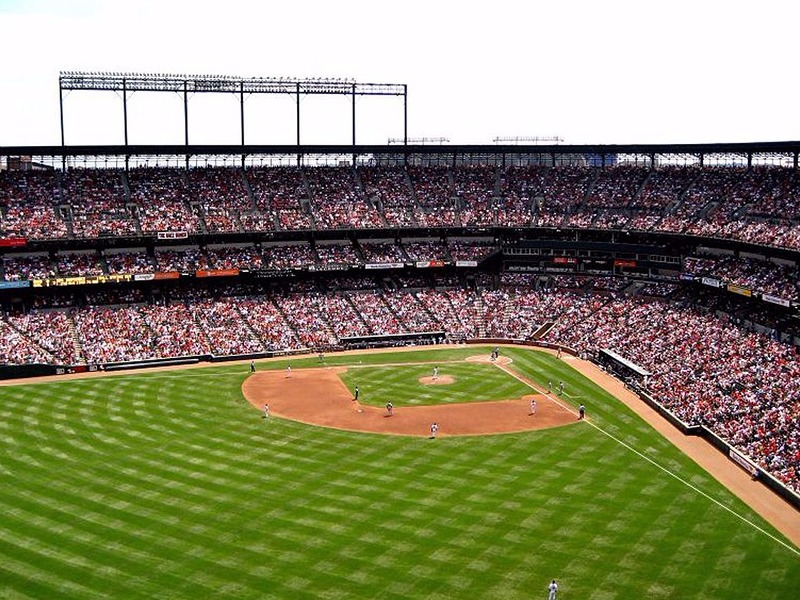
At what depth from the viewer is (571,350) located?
69.3 metres

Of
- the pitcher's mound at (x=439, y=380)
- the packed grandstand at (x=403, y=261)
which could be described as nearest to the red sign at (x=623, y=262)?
the packed grandstand at (x=403, y=261)

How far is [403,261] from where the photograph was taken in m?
80.4

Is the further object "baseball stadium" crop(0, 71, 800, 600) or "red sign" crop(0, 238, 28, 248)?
"red sign" crop(0, 238, 28, 248)

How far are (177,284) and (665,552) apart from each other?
5423 centimetres

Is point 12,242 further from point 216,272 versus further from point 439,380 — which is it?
point 439,380

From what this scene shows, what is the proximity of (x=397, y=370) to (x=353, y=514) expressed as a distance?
2839 centimetres

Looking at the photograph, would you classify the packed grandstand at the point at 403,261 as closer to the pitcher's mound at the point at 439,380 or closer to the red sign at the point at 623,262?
the red sign at the point at 623,262

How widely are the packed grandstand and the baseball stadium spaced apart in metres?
0.32

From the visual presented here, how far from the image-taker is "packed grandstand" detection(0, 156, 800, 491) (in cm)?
6381

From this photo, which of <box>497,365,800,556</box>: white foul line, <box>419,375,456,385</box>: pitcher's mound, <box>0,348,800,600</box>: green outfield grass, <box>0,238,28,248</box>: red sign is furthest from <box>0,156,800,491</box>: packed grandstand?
<box>0,348,800,600</box>: green outfield grass

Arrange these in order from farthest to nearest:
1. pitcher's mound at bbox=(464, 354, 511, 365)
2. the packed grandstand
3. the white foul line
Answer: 1. pitcher's mound at bbox=(464, 354, 511, 365)
2. the packed grandstand
3. the white foul line

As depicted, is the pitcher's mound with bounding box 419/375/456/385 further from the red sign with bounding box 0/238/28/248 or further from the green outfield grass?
the red sign with bounding box 0/238/28/248

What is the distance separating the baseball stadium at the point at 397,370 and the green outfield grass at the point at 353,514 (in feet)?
0.54

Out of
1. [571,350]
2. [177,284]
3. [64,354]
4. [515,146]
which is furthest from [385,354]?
[515,146]
